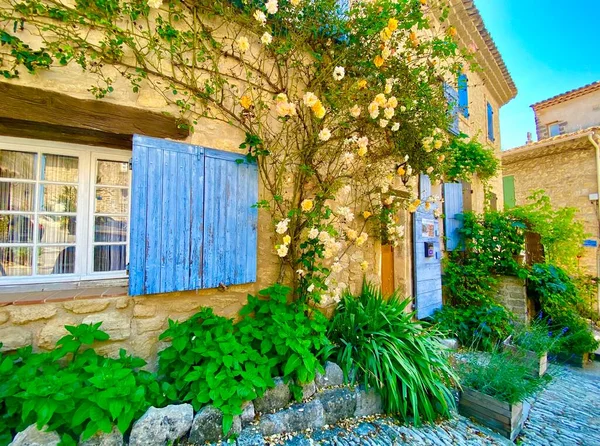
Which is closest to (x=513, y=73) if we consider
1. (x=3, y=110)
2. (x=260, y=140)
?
(x=260, y=140)

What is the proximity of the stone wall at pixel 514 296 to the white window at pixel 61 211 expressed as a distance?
6258 mm

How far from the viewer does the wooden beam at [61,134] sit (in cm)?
215

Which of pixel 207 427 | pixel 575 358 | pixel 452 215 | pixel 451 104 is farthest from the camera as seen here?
pixel 452 215

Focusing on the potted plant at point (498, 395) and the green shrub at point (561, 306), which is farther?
the green shrub at point (561, 306)

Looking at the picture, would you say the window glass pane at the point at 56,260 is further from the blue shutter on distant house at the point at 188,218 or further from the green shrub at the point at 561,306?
the green shrub at the point at 561,306

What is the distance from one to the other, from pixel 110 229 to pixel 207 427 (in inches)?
77.5

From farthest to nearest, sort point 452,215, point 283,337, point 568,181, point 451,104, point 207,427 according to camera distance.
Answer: point 568,181, point 452,215, point 451,104, point 283,337, point 207,427

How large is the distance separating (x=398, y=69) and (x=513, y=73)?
7.82m

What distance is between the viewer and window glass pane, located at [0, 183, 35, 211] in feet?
7.47

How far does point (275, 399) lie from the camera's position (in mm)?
2211

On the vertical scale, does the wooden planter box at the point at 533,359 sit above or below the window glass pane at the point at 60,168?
below

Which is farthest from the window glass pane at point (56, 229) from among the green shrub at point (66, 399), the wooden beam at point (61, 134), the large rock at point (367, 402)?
the large rock at point (367, 402)

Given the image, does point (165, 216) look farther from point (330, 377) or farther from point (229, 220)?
point (330, 377)

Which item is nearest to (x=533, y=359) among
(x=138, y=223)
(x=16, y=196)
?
(x=138, y=223)
